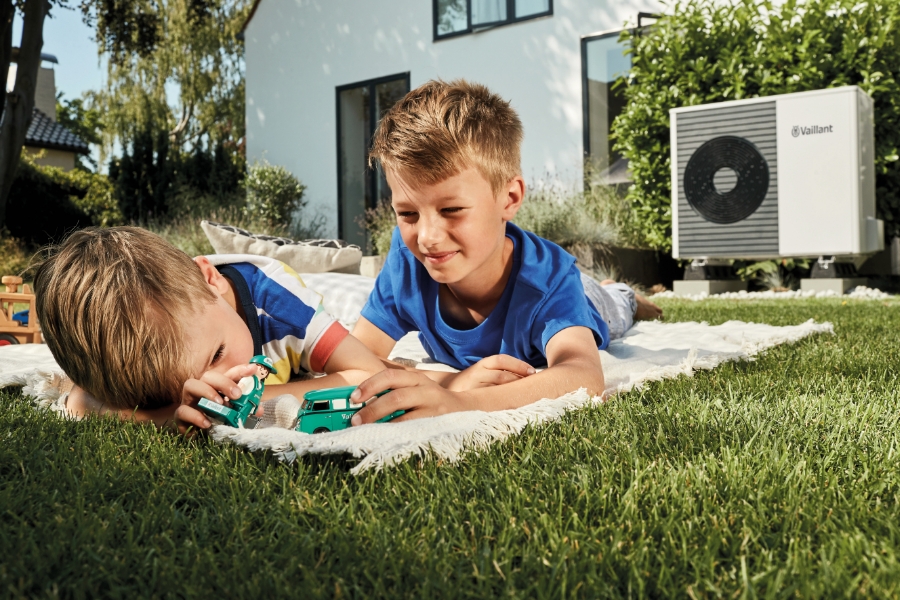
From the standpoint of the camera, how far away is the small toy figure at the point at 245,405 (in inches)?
57.6

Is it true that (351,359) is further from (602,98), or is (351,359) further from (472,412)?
(602,98)

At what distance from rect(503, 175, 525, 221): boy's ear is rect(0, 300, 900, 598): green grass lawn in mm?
773

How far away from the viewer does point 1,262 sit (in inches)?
379

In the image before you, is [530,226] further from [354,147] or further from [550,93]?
[354,147]

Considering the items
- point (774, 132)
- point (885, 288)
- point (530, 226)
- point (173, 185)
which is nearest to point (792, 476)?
point (774, 132)

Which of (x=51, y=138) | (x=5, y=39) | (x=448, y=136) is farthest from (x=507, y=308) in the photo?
(x=51, y=138)

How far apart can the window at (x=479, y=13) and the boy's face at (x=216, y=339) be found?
9076 mm

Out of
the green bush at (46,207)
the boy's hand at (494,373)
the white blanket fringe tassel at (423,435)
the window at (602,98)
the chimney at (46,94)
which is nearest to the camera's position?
the white blanket fringe tassel at (423,435)

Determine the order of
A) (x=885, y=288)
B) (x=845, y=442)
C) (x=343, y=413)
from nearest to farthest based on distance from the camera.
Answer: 1. (x=845, y=442)
2. (x=343, y=413)
3. (x=885, y=288)

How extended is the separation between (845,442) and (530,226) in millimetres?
6715

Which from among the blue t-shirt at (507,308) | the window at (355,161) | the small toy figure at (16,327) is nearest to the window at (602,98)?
the window at (355,161)

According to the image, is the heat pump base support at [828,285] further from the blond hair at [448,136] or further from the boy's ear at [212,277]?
the boy's ear at [212,277]

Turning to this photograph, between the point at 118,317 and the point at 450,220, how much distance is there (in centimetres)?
82

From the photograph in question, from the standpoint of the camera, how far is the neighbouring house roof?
2452 centimetres
